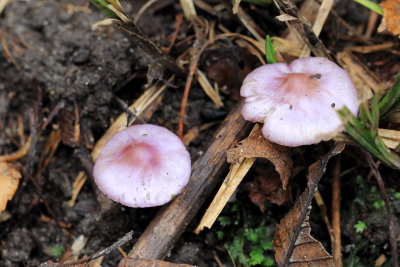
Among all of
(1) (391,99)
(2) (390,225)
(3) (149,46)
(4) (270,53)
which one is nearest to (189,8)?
(3) (149,46)

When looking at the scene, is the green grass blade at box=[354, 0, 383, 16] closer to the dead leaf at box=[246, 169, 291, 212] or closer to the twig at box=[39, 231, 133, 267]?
the dead leaf at box=[246, 169, 291, 212]

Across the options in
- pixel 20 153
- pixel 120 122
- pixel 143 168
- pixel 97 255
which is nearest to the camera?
pixel 97 255

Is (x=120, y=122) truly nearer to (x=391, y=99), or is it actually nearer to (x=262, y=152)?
(x=262, y=152)

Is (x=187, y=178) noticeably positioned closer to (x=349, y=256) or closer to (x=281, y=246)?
(x=281, y=246)

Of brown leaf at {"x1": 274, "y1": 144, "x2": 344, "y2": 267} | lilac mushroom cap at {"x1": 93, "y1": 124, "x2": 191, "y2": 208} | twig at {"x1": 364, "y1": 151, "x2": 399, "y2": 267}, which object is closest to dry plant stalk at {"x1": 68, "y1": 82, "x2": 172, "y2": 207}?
lilac mushroom cap at {"x1": 93, "y1": 124, "x2": 191, "y2": 208}

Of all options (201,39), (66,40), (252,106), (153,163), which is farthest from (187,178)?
(66,40)

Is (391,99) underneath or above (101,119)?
above
